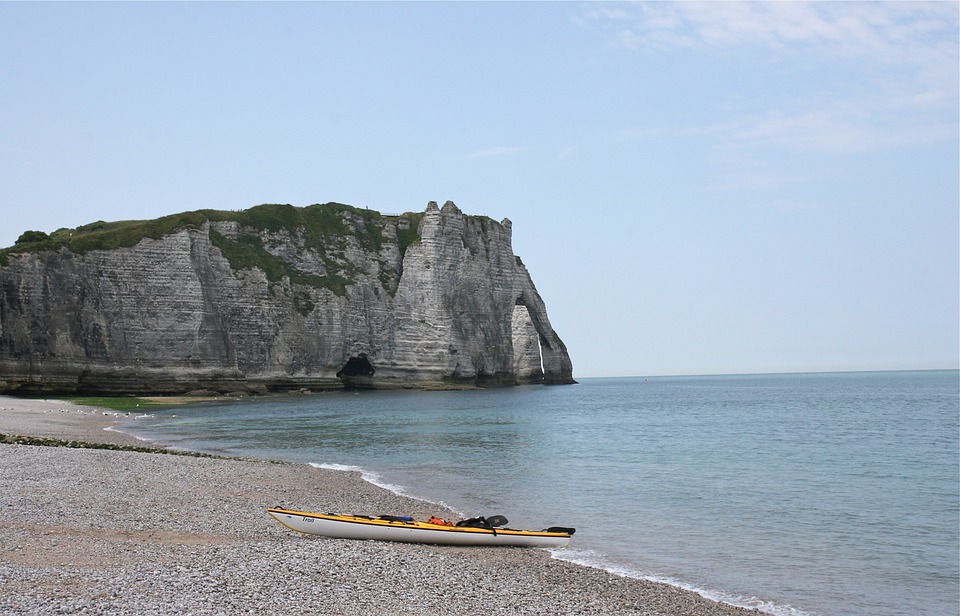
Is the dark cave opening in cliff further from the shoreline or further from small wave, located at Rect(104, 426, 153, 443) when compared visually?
the shoreline

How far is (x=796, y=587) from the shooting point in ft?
48.5

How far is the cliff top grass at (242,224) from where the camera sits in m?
85.2

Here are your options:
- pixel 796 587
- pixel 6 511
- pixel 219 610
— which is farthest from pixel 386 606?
pixel 6 511

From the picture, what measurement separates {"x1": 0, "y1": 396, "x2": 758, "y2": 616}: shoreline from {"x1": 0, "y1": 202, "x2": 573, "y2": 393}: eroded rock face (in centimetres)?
6443

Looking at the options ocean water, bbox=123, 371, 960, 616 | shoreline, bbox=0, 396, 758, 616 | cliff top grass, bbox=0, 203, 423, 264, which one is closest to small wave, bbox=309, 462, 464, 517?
ocean water, bbox=123, 371, 960, 616

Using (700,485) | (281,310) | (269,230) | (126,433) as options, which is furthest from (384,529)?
(269,230)

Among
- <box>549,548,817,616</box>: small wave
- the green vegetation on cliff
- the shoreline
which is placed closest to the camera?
the shoreline

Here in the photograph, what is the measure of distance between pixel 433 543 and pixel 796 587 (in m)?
6.92

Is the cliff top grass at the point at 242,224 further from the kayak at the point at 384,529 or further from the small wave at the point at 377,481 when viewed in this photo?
the kayak at the point at 384,529

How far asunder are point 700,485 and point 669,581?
13.4 m

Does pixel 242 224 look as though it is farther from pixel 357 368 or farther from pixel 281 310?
pixel 357 368

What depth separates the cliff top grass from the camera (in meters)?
85.2

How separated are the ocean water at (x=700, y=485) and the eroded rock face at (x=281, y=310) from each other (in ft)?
82.5

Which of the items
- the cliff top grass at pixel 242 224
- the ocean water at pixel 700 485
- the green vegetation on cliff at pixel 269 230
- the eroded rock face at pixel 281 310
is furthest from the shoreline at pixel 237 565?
the green vegetation on cliff at pixel 269 230
